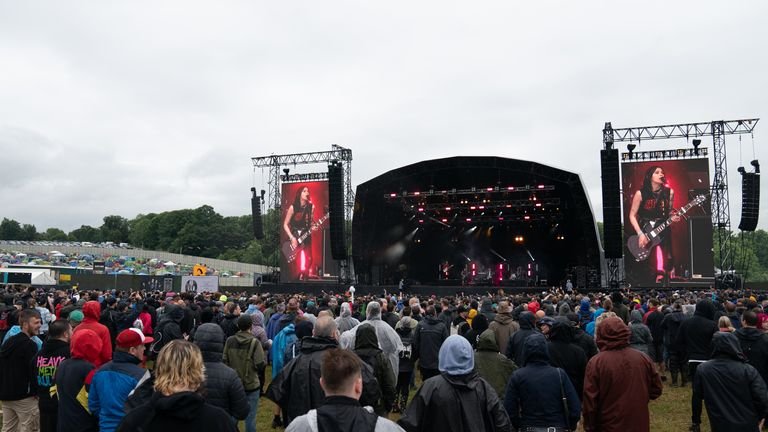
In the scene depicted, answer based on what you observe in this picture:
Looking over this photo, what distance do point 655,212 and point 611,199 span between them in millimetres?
2744

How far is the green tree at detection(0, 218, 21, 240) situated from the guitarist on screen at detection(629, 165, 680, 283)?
4153 inches

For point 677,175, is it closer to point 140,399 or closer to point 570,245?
point 570,245

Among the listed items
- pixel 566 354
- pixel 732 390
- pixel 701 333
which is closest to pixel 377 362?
pixel 566 354

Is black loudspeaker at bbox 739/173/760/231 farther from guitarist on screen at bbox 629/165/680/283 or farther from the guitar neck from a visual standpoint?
guitarist on screen at bbox 629/165/680/283

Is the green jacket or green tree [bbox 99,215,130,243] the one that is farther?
green tree [bbox 99,215,130,243]

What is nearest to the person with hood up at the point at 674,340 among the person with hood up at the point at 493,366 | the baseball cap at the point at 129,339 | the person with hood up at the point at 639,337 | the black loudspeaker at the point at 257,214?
the person with hood up at the point at 639,337

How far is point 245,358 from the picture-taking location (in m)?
5.91

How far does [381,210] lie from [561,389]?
84.7 ft

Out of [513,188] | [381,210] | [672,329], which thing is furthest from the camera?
[381,210]

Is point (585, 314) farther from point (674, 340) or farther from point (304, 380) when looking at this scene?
point (304, 380)

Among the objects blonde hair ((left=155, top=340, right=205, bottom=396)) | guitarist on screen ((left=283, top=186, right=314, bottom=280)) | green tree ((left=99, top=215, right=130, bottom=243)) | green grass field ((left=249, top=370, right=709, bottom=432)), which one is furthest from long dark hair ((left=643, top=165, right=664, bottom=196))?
green tree ((left=99, top=215, right=130, bottom=243))

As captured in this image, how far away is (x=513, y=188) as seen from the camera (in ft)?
86.1

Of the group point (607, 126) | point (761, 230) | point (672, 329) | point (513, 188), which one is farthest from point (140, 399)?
point (761, 230)

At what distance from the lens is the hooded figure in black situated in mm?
4398
